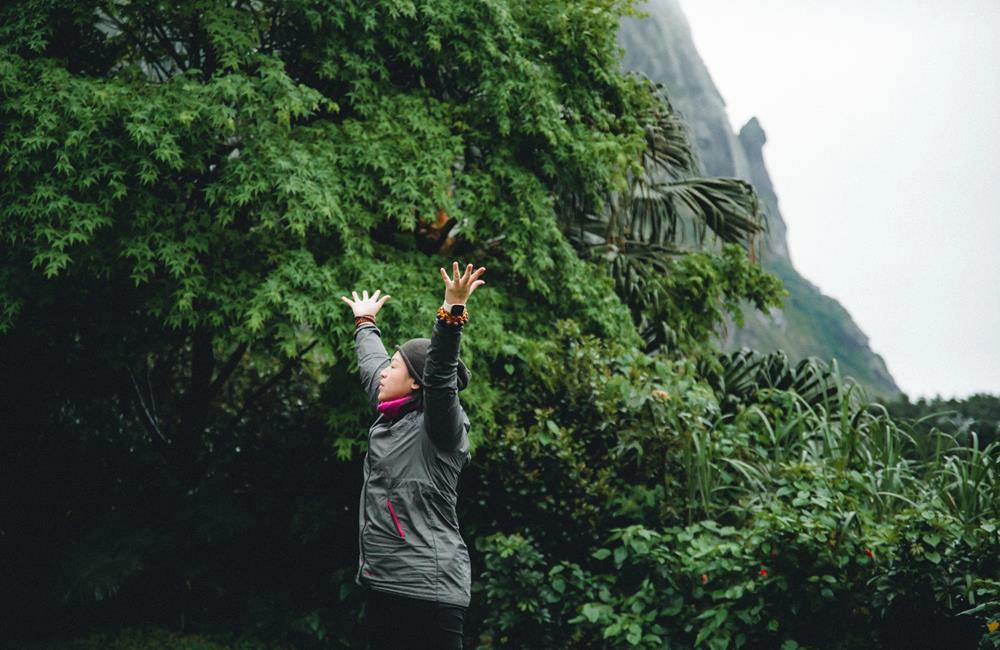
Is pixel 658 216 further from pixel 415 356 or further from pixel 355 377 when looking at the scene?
pixel 415 356

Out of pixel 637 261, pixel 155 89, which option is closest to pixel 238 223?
pixel 155 89

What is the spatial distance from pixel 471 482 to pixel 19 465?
13.7 feet

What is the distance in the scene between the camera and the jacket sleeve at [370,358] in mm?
3361

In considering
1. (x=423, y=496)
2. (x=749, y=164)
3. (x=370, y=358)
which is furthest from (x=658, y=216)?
(x=749, y=164)

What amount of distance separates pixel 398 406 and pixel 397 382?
8 cm

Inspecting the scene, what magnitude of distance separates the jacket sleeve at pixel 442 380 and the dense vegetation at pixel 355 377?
240cm

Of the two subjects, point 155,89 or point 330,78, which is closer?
point 155,89

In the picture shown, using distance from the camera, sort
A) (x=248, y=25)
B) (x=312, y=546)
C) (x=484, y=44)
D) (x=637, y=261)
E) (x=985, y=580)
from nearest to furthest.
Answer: (x=985, y=580), (x=248, y=25), (x=484, y=44), (x=312, y=546), (x=637, y=261)

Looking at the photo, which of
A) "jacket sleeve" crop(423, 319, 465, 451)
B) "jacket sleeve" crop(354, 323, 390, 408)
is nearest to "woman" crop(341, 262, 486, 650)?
"jacket sleeve" crop(423, 319, 465, 451)

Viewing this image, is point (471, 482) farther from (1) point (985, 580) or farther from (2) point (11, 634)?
(2) point (11, 634)

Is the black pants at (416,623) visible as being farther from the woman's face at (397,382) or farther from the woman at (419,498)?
the woman's face at (397,382)

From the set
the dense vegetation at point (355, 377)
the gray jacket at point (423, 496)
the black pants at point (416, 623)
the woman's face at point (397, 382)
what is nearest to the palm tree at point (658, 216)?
the dense vegetation at point (355, 377)

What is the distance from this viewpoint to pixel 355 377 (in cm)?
628

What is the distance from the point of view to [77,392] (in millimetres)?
7695
